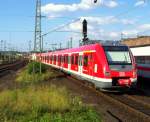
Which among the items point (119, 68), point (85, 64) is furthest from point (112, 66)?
point (85, 64)

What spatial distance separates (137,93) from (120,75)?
248 centimetres

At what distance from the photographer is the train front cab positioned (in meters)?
20.1

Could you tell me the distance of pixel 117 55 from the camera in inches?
828

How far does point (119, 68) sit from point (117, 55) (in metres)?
0.98

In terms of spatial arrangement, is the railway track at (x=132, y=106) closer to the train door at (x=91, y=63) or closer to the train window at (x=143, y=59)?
the train door at (x=91, y=63)

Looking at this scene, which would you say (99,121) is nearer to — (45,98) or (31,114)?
(31,114)

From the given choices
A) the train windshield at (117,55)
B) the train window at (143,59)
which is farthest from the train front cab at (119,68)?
the train window at (143,59)

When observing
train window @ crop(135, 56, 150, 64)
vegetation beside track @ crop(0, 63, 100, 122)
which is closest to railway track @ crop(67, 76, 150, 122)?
vegetation beside track @ crop(0, 63, 100, 122)

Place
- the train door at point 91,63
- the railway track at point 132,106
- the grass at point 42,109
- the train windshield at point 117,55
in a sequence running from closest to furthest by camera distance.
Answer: the grass at point 42,109
the railway track at point 132,106
the train windshield at point 117,55
the train door at point 91,63

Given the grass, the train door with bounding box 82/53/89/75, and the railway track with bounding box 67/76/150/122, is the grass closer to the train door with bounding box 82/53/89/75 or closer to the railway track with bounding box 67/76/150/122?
the railway track with bounding box 67/76/150/122

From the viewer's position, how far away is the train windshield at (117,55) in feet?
67.8

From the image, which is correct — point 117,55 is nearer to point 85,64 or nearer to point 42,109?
point 85,64

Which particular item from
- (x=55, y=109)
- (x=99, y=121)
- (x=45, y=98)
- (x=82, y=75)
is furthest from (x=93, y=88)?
(x=99, y=121)

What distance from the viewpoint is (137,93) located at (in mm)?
22094
